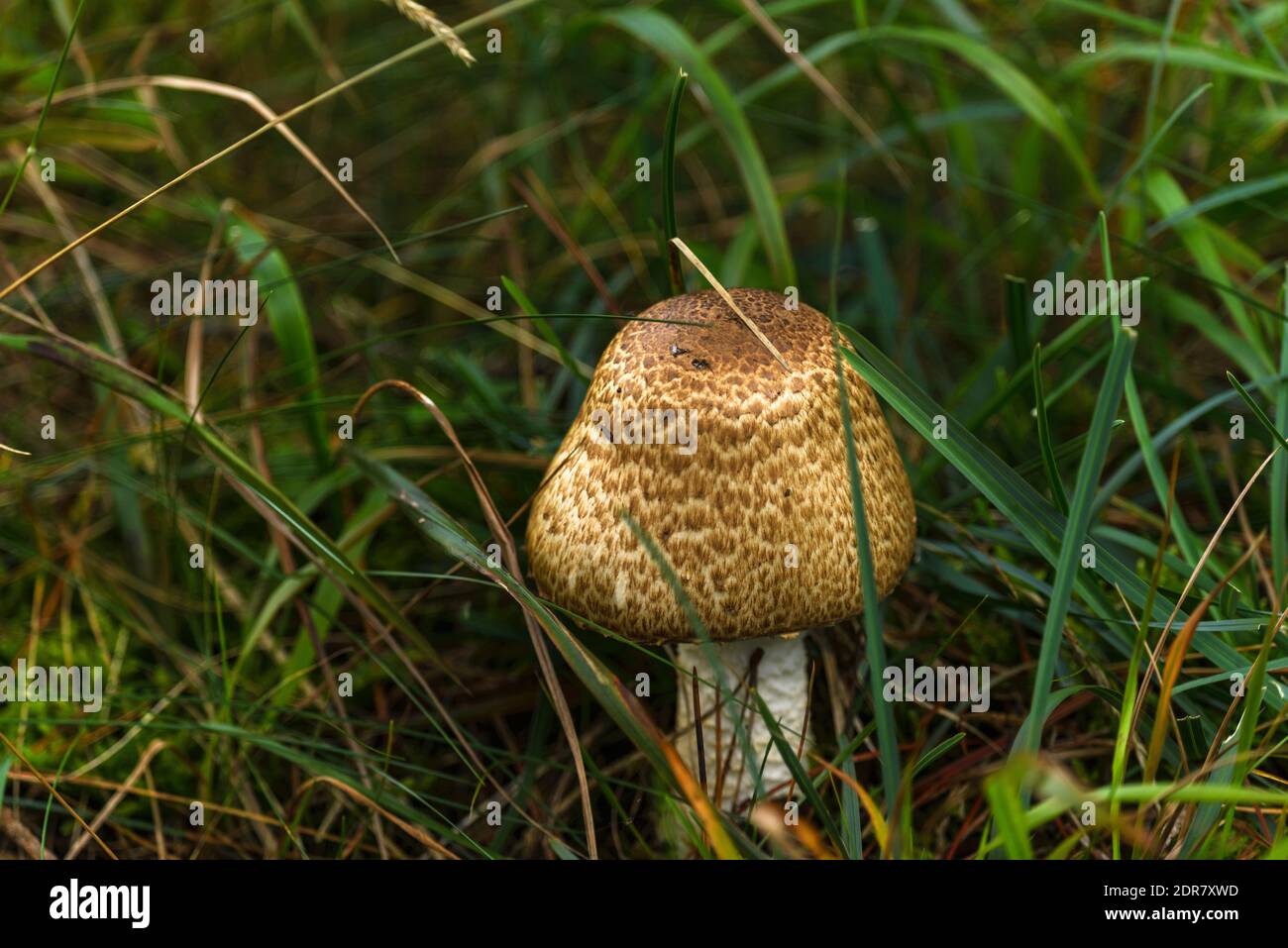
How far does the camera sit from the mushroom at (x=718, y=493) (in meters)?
2.06

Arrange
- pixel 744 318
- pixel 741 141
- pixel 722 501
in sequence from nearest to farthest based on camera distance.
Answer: pixel 722 501 → pixel 744 318 → pixel 741 141

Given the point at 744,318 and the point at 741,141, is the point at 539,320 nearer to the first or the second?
the point at 744,318

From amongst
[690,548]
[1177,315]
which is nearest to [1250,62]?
[1177,315]

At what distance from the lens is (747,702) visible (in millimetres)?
2457

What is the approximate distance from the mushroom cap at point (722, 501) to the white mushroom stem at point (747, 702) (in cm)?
36

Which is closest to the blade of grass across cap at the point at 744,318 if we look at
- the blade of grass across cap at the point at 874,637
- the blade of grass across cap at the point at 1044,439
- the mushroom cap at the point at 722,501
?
the mushroom cap at the point at 722,501

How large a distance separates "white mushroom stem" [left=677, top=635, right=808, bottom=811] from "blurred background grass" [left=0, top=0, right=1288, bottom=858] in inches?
3.9

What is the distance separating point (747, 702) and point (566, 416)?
1105 mm

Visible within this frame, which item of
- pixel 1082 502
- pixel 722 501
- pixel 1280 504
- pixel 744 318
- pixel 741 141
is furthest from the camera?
pixel 741 141

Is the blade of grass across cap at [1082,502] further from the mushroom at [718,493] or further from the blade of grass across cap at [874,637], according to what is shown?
the mushroom at [718,493]

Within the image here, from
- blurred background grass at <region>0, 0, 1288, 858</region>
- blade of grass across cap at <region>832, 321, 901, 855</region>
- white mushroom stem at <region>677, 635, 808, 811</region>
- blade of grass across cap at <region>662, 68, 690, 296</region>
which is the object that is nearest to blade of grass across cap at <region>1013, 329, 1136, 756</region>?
blurred background grass at <region>0, 0, 1288, 858</region>

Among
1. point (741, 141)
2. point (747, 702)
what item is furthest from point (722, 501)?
point (741, 141)

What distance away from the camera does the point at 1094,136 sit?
3.89 meters

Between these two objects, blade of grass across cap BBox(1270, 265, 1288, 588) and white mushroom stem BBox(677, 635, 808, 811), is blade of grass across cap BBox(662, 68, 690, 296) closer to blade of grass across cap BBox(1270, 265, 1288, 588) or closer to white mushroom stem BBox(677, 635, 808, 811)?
white mushroom stem BBox(677, 635, 808, 811)
